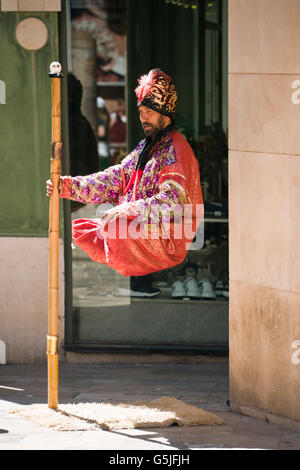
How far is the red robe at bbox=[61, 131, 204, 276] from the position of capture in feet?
17.5

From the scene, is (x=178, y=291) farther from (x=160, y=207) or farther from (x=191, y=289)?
(x=160, y=207)

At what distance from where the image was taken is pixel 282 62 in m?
6.55

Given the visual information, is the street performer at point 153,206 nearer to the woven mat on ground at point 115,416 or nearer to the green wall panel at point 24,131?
the woven mat on ground at point 115,416

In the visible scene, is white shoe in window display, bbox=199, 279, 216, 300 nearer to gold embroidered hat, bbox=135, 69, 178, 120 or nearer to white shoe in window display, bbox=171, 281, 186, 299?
white shoe in window display, bbox=171, 281, 186, 299

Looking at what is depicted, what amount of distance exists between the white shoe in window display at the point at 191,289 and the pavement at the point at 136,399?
23.5 inches

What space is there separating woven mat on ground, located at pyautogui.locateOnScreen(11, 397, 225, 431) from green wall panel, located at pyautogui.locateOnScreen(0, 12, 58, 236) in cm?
201

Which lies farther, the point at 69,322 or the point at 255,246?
the point at 69,322

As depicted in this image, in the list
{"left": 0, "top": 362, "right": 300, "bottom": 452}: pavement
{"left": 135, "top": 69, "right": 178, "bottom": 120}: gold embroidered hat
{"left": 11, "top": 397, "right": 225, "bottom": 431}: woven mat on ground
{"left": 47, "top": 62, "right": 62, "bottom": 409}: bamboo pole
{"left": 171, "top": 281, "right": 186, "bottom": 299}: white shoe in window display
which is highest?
{"left": 135, "top": 69, "right": 178, "bottom": 120}: gold embroidered hat

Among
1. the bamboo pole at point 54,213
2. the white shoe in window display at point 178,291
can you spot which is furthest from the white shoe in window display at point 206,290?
the bamboo pole at point 54,213

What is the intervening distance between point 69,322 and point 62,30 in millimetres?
2461

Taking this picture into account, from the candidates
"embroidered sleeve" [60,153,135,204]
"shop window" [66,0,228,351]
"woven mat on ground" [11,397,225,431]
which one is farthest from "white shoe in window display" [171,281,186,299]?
"embroidered sleeve" [60,153,135,204]
